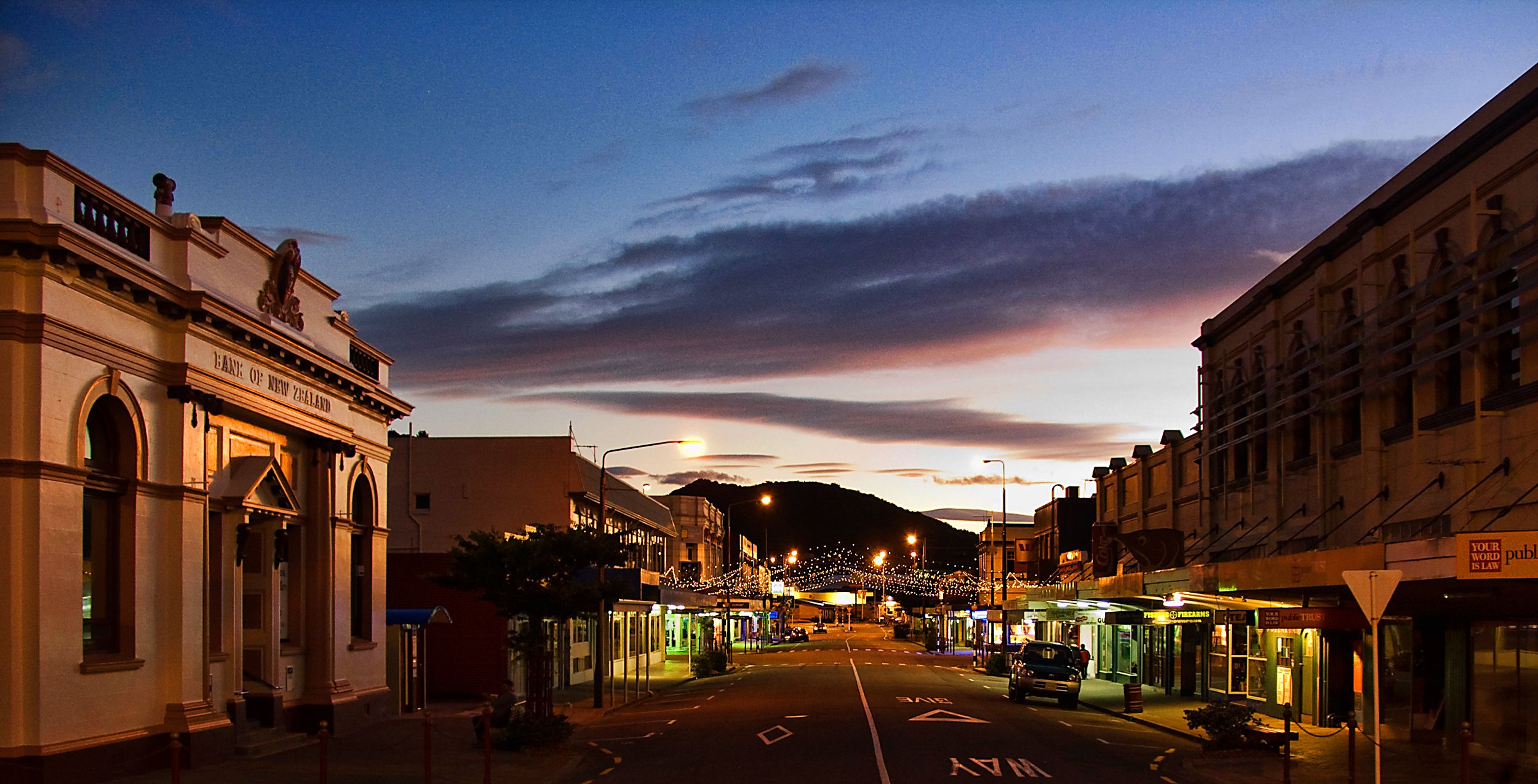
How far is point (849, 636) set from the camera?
143 meters

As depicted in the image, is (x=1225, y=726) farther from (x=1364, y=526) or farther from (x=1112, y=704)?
(x=1112, y=704)

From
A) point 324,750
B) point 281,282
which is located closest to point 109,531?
point 324,750

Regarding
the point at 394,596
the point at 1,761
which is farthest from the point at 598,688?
the point at 1,761

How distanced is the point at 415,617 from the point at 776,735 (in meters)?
10.4

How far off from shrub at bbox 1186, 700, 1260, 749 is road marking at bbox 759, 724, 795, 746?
24.6ft

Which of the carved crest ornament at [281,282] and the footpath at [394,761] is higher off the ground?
the carved crest ornament at [281,282]

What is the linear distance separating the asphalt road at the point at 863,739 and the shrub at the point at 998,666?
815 cm

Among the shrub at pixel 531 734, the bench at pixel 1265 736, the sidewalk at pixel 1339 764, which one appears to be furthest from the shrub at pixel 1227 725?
the shrub at pixel 531 734

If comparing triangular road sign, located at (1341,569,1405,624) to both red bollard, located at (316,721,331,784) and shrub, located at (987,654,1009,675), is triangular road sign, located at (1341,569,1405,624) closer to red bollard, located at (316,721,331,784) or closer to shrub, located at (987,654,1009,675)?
red bollard, located at (316,721,331,784)

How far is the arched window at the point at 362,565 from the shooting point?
103 feet

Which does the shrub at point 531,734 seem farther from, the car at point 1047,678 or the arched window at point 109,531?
the car at point 1047,678

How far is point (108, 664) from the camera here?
19.9m

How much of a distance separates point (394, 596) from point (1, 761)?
23.9 m

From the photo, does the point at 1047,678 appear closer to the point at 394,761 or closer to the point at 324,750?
the point at 394,761
